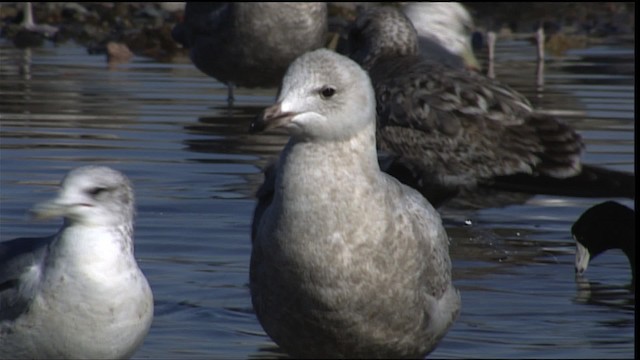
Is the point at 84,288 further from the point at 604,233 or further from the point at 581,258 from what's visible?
the point at 604,233

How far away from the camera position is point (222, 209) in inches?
420

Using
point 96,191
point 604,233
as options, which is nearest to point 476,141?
point 604,233

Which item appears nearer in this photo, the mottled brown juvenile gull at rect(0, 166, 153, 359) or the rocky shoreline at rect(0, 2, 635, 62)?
the mottled brown juvenile gull at rect(0, 166, 153, 359)

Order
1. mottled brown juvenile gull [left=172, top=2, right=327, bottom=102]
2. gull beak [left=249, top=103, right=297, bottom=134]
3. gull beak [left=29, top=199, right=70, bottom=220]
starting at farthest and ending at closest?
mottled brown juvenile gull [left=172, top=2, right=327, bottom=102], gull beak [left=249, top=103, right=297, bottom=134], gull beak [left=29, top=199, right=70, bottom=220]

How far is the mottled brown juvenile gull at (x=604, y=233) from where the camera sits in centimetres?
921

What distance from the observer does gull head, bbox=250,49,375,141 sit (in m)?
6.34

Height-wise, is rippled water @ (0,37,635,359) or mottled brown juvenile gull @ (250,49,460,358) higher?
mottled brown juvenile gull @ (250,49,460,358)

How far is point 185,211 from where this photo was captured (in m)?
10.6

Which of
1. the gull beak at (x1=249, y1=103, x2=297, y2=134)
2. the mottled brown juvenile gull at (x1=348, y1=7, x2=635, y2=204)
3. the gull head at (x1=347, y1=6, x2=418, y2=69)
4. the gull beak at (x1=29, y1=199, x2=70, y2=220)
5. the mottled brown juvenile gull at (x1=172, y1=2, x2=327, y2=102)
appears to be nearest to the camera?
the gull beak at (x1=29, y1=199, x2=70, y2=220)

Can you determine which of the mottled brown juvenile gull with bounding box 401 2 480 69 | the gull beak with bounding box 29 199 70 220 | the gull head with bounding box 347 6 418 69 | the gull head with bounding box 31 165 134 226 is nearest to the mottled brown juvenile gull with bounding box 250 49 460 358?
the gull head with bounding box 31 165 134 226

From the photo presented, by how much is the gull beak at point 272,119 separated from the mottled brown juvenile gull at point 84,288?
0.62 m

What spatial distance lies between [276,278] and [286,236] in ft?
0.68

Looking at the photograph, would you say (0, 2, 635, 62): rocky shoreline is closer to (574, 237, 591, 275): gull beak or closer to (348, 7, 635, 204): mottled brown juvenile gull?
(348, 7, 635, 204): mottled brown juvenile gull

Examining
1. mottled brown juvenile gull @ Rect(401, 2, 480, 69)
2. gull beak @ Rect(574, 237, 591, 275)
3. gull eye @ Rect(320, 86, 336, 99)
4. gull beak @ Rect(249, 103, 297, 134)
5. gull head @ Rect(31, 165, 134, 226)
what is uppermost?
gull eye @ Rect(320, 86, 336, 99)
